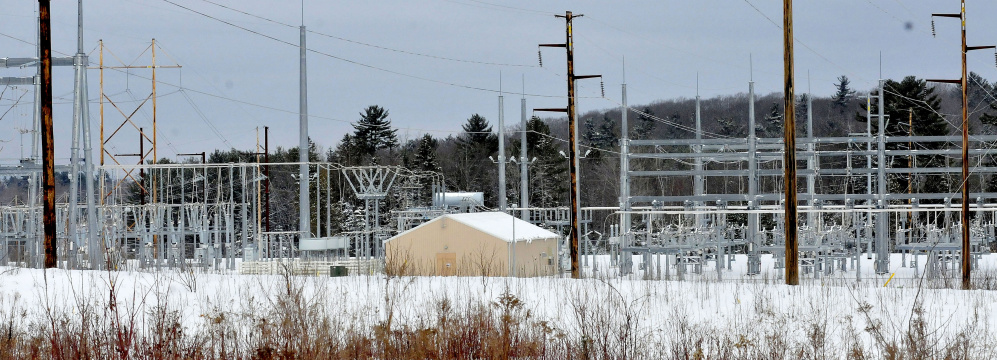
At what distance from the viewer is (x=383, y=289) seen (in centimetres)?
1661

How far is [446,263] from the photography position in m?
27.7

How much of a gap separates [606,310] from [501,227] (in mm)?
14196

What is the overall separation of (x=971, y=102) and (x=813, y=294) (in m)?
65.6

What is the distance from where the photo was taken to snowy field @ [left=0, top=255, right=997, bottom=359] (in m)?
12.2

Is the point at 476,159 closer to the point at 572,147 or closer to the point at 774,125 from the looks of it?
the point at 774,125

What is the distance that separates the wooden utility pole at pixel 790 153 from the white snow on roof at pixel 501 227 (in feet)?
30.6

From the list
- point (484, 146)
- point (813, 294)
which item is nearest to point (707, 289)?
point (813, 294)

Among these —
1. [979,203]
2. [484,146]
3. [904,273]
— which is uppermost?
[484,146]

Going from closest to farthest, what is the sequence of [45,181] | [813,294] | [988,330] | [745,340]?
[745,340] < [988,330] < [813,294] < [45,181]

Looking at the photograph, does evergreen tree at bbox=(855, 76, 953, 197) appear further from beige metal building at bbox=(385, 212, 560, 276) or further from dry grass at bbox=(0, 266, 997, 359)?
dry grass at bbox=(0, 266, 997, 359)

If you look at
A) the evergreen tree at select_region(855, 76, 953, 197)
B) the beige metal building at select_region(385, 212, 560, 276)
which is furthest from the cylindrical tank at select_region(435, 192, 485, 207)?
the evergreen tree at select_region(855, 76, 953, 197)

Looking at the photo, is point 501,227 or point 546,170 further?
point 546,170

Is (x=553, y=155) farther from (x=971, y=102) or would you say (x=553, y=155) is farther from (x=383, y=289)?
(x=383, y=289)

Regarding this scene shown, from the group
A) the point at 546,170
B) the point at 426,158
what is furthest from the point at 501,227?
the point at 426,158
